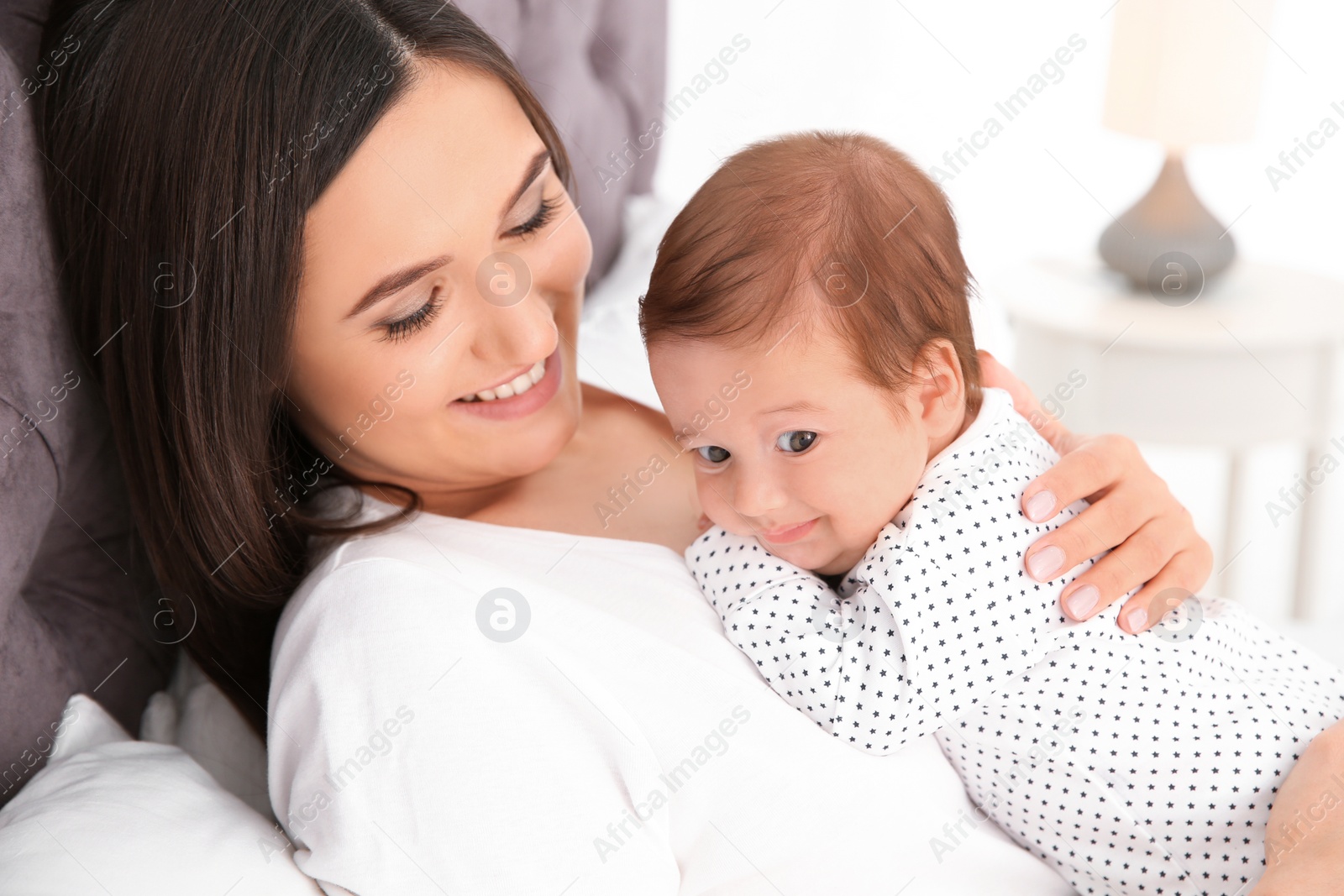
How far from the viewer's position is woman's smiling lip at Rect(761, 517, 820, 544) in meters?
1.00

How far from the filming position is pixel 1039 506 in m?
1.00

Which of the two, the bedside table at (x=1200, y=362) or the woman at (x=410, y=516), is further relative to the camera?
the bedside table at (x=1200, y=362)

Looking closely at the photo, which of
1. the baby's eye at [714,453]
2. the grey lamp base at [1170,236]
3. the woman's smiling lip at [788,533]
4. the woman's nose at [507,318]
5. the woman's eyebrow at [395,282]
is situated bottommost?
the grey lamp base at [1170,236]

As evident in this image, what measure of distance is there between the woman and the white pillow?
52 mm

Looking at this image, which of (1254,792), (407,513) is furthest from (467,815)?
(1254,792)

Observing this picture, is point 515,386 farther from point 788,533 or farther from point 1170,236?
point 1170,236

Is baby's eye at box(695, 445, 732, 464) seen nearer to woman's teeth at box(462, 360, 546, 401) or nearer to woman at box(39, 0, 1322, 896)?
woman at box(39, 0, 1322, 896)

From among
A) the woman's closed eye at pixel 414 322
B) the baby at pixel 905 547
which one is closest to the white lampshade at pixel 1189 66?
the baby at pixel 905 547

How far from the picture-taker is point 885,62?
262 centimetres

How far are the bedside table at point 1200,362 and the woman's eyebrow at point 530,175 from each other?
1.29 meters

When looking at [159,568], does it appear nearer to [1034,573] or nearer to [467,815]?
[467,815]

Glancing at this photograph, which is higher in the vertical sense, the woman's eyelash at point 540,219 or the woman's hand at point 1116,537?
the woman's eyelash at point 540,219

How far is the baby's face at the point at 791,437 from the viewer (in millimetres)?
902

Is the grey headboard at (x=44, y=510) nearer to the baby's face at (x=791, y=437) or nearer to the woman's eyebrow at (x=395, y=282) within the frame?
the woman's eyebrow at (x=395, y=282)
